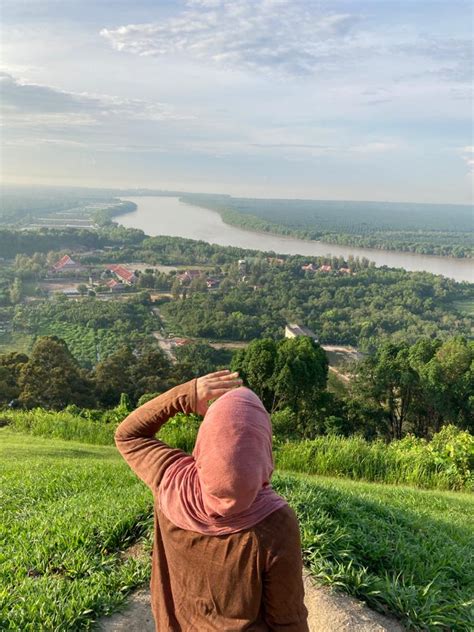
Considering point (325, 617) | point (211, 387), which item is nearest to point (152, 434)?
point (211, 387)

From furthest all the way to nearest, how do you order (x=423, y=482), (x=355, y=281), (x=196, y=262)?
(x=196, y=262), (x=355, y=281), (x=423, y=482)

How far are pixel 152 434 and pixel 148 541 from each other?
54.5 inches

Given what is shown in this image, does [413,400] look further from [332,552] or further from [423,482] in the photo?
[332,552]

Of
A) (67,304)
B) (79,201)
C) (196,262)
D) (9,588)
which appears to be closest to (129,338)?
(67,304)

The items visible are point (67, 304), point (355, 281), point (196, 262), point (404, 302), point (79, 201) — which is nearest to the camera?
point (67, 304)

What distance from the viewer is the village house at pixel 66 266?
41812 mm

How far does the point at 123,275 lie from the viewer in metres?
41.5

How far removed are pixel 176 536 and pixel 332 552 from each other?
1.32m

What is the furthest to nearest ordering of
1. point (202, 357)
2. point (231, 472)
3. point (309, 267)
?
point (309, 267) → point (202, 357) → point (231, 472)

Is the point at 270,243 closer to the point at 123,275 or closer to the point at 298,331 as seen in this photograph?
the point at 123,275

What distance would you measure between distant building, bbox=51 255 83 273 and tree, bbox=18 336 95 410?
29.7 metres

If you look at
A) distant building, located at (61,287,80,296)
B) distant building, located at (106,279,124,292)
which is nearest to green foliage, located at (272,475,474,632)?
distant building, located at (61,287,80,296)

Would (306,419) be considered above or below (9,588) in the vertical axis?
below

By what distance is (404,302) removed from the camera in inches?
1473
